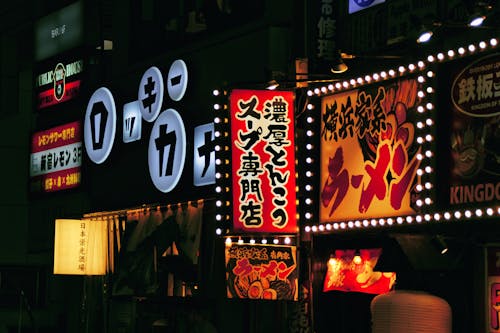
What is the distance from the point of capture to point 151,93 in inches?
941

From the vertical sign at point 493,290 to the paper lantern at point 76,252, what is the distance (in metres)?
11.4

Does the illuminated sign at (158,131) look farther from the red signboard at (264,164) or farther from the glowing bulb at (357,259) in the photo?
the glowing bulb at (357,259)

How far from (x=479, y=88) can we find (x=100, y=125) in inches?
499

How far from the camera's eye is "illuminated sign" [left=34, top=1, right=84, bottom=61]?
93.3 feet

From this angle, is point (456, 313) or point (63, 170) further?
point (63, 170)

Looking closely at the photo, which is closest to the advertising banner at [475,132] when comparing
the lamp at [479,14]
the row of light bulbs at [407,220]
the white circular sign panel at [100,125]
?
the row of light bulbs at [407,220]

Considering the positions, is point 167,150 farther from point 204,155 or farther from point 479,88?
point 479,88

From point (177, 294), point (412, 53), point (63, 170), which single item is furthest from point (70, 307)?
point (412, 53)

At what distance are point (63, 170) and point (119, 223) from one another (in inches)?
104

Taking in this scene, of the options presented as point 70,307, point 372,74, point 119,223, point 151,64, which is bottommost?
point 70,307

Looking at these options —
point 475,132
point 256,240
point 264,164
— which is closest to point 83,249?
point 256,240

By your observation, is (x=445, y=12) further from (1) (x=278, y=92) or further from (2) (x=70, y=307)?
(2) (x=70, y=307)

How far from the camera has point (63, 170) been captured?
27188mm

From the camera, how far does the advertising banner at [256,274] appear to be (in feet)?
60.4
